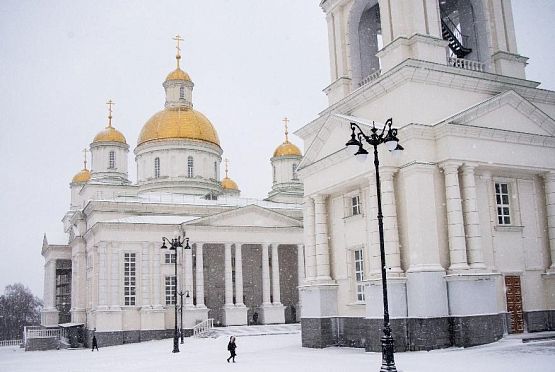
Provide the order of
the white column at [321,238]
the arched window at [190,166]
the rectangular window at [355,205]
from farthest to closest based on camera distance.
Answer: the arched window at [190,166] → the white column at [321,238] → the rectangular window at [355,205]

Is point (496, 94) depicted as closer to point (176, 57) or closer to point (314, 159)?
point (314, 159)

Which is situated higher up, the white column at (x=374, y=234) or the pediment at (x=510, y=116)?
the pediment at (x=510, y=116)

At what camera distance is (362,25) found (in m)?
30.8

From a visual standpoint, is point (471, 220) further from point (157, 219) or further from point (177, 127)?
point (177, 127)

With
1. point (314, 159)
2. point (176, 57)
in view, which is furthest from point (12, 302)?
point (314, 159)

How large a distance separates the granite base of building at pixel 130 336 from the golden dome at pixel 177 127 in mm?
18457

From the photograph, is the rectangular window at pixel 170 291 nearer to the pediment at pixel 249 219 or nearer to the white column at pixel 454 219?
the pediment at pixel 249 219

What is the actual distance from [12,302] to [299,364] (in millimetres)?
113512

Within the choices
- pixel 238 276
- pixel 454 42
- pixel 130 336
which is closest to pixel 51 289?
pixel 130 336

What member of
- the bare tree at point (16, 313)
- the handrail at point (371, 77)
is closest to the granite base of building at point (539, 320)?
the handrail at point (371, 77)

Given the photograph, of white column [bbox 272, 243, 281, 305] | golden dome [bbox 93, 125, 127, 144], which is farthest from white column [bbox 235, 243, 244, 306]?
golden dome [bbox 93, 125, 127, 144]

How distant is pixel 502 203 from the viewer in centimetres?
2531

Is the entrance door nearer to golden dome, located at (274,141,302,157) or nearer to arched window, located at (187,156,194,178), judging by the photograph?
arched window, located at (187,156,194,178)

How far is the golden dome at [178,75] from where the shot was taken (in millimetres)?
59156
